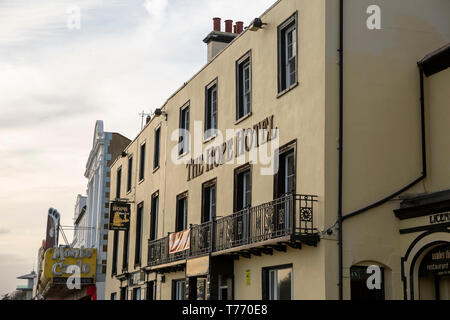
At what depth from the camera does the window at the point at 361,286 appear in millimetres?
16000

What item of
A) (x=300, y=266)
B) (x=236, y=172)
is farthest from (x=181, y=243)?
(x=300, y=266)

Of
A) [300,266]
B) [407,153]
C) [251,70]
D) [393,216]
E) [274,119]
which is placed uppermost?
[251,70]

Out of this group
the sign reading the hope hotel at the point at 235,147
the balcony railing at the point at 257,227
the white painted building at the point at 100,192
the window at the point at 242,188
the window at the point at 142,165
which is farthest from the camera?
the white painted building at the point at 100,192

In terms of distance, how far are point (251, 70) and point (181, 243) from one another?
617 centimetres

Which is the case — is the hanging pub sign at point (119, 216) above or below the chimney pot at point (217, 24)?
below

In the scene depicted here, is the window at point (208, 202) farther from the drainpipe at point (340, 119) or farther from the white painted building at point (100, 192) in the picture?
the white painted building at point (100, 192)

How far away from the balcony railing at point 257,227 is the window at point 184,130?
389 cm

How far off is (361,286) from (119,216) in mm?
16708

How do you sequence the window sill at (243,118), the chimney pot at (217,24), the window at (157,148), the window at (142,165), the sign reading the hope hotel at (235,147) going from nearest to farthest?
the sign reading the hope hotel at (235,147)
the window sill at (243,118)
the chimney pot at (217,24)
the window at (157,148)
the window at (142,165)

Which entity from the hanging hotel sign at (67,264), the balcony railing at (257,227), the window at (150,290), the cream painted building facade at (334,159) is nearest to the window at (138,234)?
the window at (150,290)

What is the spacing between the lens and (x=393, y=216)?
1636 centimetres

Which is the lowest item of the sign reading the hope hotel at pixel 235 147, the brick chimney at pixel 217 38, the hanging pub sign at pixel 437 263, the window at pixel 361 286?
the window at pixel 361 286

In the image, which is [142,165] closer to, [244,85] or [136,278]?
[136,278]

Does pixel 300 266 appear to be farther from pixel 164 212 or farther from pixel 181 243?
pixel 164 212
